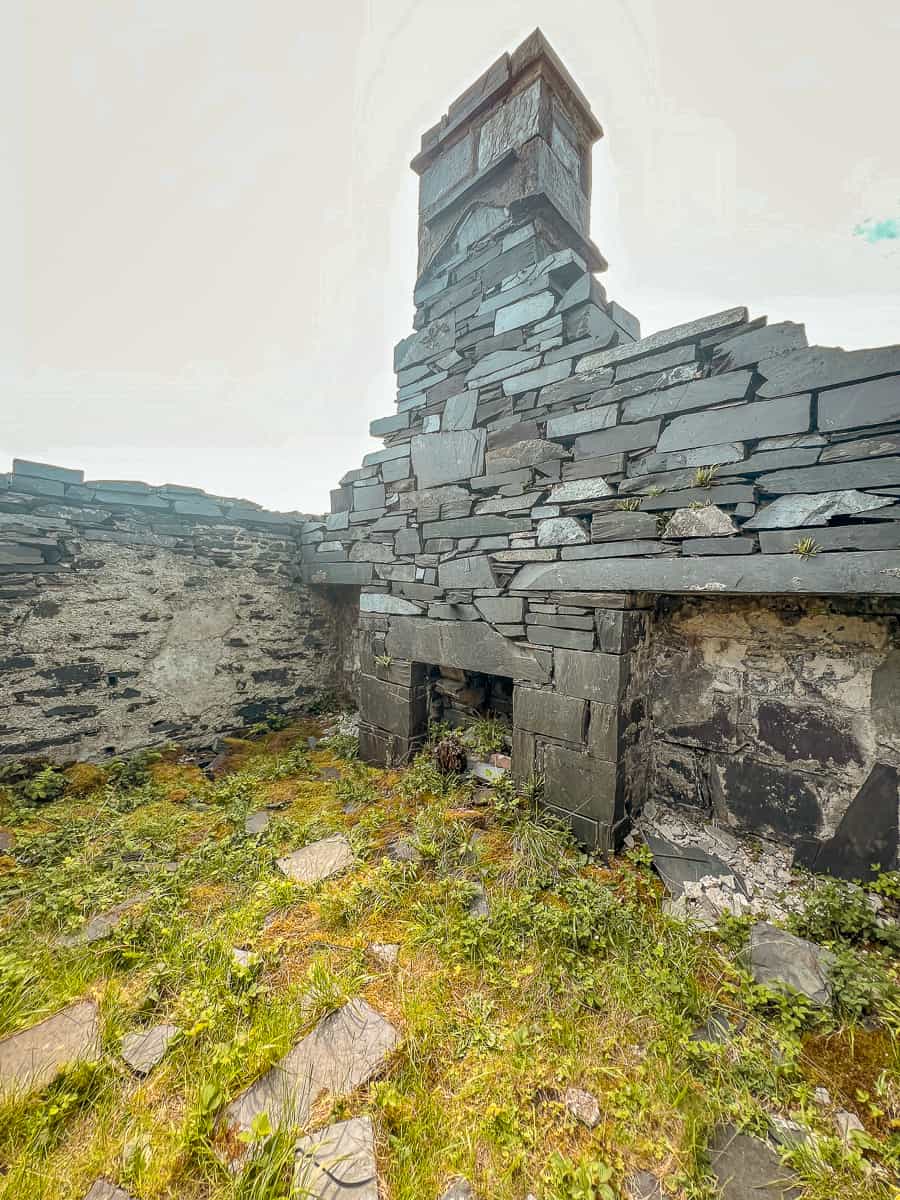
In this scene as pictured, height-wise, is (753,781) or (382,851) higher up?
(753,781)

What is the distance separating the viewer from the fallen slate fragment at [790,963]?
1.87m

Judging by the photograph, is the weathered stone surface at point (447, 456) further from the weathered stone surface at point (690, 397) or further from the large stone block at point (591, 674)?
the large stone block at point (591, 674)

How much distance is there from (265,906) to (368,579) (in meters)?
2.94

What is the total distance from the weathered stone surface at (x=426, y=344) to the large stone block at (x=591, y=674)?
9.52ft

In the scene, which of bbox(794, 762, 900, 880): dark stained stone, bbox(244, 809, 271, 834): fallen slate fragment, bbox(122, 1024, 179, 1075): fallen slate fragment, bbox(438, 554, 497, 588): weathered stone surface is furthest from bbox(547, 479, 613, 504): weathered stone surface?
bbox(122, 1024, 179, 1075): fallen slate fragment

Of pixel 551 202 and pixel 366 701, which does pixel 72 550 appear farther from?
pixel 551 202

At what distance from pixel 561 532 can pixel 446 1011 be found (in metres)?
2.62

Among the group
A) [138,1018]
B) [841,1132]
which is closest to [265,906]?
[138,1018]

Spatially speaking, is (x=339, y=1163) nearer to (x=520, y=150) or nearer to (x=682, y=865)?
(x=682, y=865)

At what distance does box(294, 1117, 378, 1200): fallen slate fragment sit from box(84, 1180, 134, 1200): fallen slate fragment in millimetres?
469

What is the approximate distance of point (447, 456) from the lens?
375cm

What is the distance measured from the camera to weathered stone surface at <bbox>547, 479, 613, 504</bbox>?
2859mm

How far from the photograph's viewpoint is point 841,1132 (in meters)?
1.42

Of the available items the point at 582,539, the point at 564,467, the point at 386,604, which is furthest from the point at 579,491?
the point at 386,604
